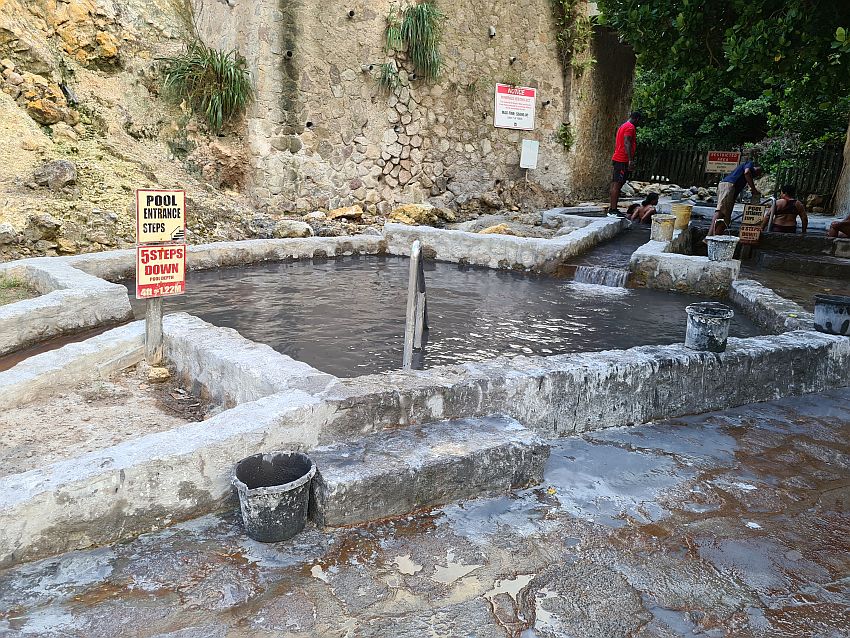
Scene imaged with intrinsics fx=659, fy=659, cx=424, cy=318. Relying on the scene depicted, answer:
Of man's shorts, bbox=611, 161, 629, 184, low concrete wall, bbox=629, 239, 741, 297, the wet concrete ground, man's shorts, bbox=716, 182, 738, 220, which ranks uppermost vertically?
man's shorts, bbox=611, 161, 629, 184

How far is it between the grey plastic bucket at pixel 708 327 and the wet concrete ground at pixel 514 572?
109 centimetres

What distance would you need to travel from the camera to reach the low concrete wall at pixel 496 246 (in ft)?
28.9

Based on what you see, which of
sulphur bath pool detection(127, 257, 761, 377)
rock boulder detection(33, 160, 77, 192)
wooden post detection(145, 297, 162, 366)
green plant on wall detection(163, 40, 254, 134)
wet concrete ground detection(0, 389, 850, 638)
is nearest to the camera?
wet concrete ground detection(0, 389, 850, 638)

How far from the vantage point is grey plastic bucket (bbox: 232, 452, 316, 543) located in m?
2.56

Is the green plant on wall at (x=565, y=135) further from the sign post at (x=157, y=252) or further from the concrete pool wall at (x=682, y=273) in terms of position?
the sign post at (x=157, y=252)

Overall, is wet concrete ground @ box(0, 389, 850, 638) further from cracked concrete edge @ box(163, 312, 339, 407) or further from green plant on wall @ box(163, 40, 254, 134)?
green plant on wall @ box(163, 40, 254, 134)

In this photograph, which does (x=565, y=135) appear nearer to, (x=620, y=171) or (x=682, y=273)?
(x=620, y=171)

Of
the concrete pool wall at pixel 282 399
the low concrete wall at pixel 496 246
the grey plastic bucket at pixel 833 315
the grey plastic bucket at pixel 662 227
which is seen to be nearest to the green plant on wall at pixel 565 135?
the low concrete wall at pixel 496 246

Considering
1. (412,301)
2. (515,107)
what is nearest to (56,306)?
(412,301)

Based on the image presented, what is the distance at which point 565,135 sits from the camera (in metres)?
15.1

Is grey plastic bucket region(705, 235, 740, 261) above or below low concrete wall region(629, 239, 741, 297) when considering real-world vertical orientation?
above

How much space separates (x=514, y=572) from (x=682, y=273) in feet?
20.2

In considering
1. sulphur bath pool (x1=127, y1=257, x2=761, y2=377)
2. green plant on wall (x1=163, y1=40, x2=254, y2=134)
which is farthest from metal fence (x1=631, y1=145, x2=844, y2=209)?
green plant on wall (x1=163, y1=40, x2=254, y2=134)

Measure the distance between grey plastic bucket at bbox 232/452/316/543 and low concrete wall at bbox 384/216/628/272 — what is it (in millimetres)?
6466
